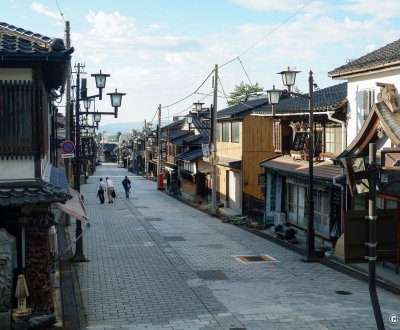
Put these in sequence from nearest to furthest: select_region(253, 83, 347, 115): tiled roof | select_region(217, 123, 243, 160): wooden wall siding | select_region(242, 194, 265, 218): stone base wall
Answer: select_region(253, 83, 347, 115): tiled roof → select_region(242, 194, 265, 218): stone base wall → select_region(217, 123, 243, 160): wooden wall siding

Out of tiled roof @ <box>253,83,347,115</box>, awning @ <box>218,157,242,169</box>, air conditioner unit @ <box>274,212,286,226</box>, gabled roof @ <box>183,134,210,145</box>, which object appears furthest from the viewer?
gabled roof @ <box>183,134,210,145</box>

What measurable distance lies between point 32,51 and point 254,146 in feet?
75.2

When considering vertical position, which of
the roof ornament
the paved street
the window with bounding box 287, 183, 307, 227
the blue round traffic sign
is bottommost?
the paved street

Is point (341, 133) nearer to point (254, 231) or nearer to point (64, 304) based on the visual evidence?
point (254, 231)

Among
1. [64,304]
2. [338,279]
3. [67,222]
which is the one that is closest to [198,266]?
[338,279]

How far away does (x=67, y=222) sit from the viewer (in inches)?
1118

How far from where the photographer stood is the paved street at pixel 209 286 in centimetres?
1269

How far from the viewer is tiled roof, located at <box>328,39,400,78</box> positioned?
1693 centimetres

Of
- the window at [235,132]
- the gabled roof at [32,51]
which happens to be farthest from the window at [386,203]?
the window at [235,132]

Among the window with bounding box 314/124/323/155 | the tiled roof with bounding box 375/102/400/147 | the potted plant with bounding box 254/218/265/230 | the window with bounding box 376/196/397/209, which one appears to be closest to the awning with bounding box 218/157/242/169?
the potted plant with bounding box 254/218/265/230

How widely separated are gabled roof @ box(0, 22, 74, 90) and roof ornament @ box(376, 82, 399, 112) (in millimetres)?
9414

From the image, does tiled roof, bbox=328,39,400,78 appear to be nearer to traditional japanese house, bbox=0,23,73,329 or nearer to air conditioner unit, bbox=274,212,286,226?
air conditioner unit, bbox=274,212,286,226

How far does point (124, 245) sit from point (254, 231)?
7210mm

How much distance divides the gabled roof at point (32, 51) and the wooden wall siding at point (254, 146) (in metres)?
21.5
